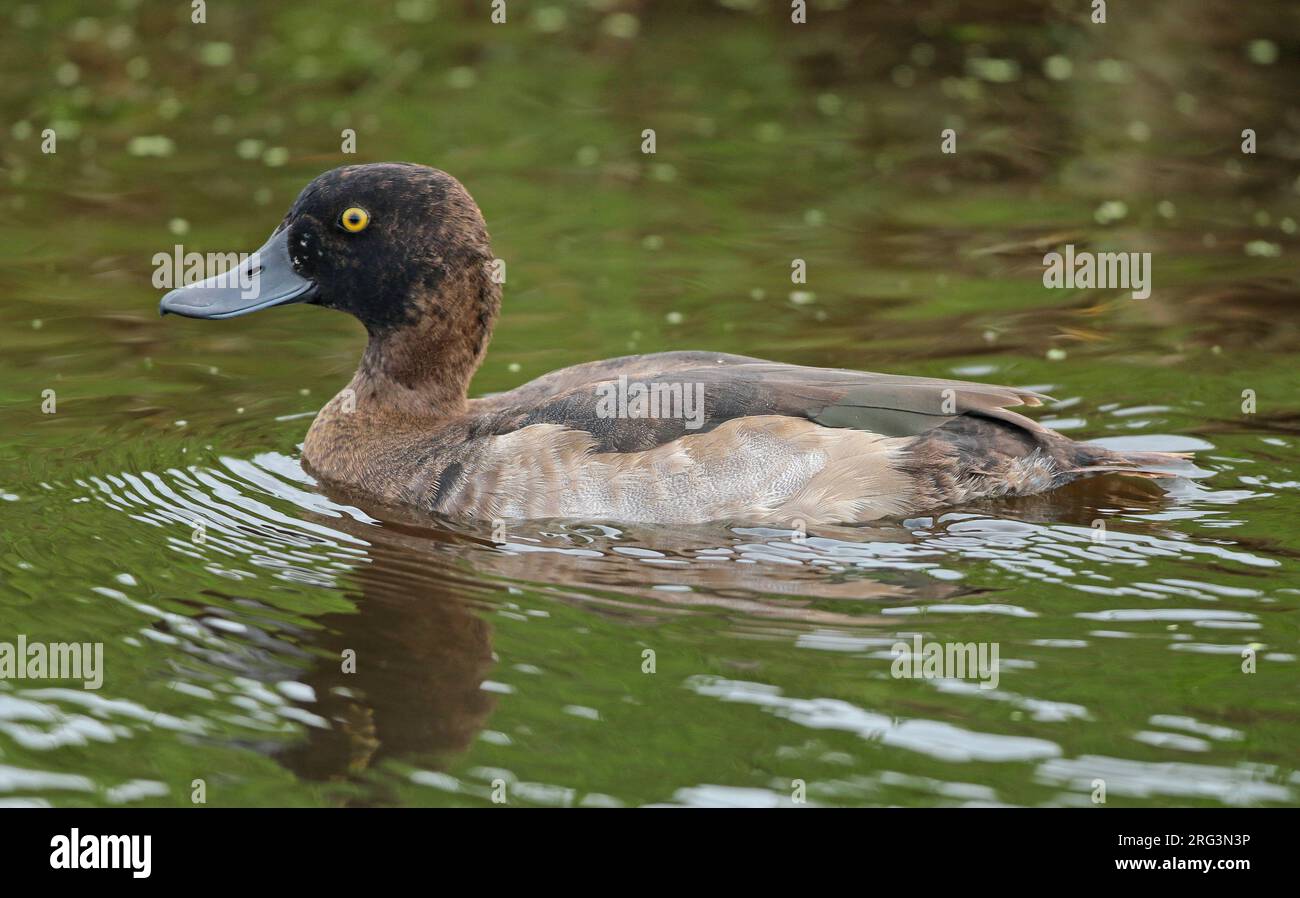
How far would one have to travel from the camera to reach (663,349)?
1055 cm

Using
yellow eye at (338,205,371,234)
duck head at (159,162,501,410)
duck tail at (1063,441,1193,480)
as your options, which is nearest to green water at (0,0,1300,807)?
duck tail at (1063,441,1193,480)

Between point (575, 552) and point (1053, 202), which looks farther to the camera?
point (1053, 202)

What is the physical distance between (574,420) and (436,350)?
973 millimetres

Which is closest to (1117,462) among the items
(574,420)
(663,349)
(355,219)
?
(574,420)

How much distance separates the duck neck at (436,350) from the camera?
8.59 meters

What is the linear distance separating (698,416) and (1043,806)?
2.87 m

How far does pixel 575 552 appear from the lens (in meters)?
7.70

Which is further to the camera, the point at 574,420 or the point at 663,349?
the point at 663,349

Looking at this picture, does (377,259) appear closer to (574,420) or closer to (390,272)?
(390,272)

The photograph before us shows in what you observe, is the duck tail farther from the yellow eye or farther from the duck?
the yellow eye

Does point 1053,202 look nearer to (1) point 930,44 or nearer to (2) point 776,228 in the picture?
(2) point 776,228

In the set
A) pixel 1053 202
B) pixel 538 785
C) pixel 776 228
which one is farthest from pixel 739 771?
pixel 1053 202

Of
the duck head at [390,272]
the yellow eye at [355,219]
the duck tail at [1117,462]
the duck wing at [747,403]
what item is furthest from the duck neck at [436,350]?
the duck tail at [1117,462]

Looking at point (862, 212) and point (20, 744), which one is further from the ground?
point (862, 212)
